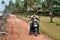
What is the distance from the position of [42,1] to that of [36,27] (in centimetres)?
4956

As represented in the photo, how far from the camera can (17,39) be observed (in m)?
14.9

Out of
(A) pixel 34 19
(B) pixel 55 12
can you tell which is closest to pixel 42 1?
(B) pixel 55 12

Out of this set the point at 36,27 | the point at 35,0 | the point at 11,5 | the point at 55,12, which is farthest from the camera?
the point at 11,5

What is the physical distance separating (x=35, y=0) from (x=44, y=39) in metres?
41.9

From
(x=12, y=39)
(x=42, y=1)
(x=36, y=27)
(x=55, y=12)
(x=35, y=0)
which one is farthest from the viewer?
(x=55, y=12)

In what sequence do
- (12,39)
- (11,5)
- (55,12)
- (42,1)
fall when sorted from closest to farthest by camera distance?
(12,39)
(42,1)
(55,12)
(11,5)

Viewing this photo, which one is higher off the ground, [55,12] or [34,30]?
[34,30]

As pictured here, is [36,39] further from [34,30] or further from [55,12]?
[55,12]

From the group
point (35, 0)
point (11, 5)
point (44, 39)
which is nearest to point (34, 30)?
point (44, 39)

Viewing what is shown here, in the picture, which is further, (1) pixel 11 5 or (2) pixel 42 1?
(1) pixel 11 5

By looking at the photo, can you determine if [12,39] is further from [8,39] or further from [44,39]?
[44,39]

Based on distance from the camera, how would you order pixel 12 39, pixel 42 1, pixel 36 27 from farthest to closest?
pixel 42 1
pixel 36 27
pixel 12 39

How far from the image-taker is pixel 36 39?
1474cm

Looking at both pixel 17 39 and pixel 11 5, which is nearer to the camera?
pixel 17 39
